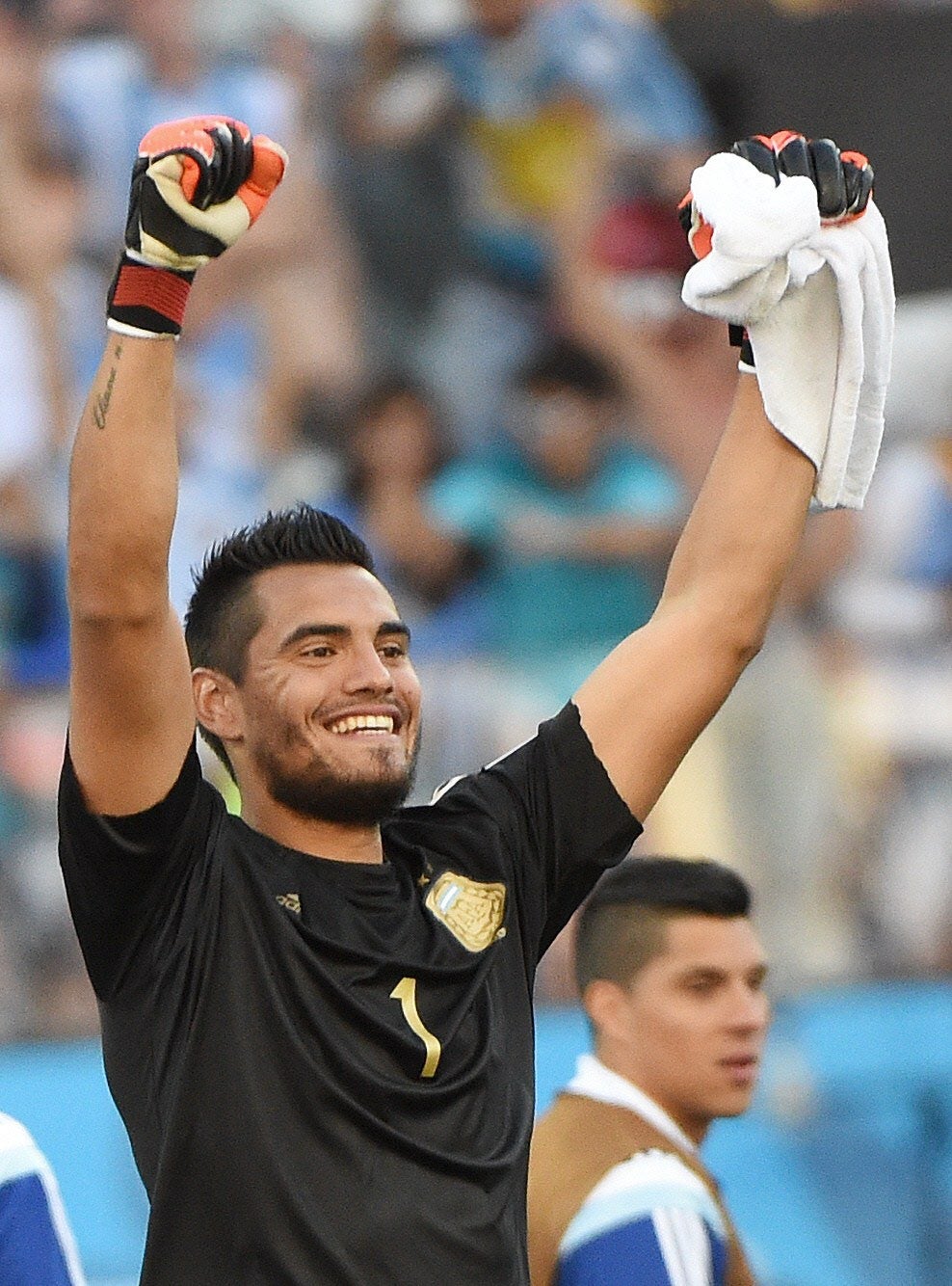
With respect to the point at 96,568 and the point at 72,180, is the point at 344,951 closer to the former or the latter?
the point at 96,568

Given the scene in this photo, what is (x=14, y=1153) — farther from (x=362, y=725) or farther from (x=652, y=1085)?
(x=652, y=1085)

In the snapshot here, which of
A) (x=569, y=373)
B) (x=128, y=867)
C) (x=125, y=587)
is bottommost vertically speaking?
(x=128, y=867)

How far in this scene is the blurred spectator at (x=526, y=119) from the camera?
7.67 metres

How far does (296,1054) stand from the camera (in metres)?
2.26

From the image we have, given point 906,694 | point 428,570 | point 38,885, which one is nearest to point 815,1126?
point 906,694

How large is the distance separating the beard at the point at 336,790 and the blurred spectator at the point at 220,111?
5.20 meters

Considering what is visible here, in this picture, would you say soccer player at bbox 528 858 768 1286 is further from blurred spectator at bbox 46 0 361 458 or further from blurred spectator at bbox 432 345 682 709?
blurred spectator at bbox 46 0 361 458

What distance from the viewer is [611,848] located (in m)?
2.60

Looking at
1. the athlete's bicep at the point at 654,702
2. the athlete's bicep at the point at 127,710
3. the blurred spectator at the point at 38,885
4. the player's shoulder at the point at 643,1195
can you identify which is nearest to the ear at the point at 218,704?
the athlete's bicep at the point at 127,710

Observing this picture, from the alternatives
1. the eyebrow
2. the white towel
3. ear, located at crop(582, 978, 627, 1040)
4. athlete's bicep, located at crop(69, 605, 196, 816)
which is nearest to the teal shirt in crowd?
ear, located at crop(582, 978, 627, 1040)

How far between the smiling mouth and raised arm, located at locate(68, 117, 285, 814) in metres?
0.24

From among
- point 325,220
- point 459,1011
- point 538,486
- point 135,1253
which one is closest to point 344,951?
point 459,1011

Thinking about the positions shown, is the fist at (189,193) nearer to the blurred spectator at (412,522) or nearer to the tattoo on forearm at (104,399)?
the tattoo on forearm at (104,399)

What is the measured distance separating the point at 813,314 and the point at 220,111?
518 cm
